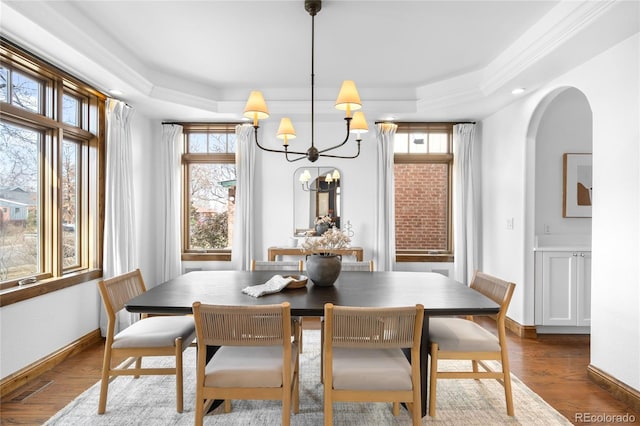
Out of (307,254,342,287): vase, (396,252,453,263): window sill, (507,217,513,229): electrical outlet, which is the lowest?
(396,252,453,263): window sill

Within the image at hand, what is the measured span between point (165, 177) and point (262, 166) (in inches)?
47.1

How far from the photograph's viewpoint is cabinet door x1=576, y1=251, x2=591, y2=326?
3.66 meters

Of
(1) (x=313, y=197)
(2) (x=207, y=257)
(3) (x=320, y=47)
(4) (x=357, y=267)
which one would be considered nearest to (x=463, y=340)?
(4) (x=357, y=267)

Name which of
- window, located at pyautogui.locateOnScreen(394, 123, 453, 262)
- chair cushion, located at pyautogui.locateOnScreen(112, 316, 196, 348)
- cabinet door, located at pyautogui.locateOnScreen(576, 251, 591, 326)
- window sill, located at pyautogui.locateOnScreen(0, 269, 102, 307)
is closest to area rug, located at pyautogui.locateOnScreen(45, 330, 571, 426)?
chair cushion, located at pyautogui.locateOnScreen(112, 316, 196, 348)

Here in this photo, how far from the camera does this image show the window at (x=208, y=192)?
5000 mm

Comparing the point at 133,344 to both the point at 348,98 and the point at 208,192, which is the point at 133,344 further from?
the point at 208,192

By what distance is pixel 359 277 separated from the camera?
9.50 feet

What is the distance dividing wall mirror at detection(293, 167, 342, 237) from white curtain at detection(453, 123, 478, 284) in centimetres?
148

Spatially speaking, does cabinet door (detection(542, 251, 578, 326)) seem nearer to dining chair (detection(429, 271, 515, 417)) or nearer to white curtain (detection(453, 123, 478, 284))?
white curtain (detection(453, 123, 478, 284))

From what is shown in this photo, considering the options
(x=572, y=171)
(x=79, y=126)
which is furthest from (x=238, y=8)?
(x=572, y=171)

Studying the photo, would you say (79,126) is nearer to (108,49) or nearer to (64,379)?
(108,49)

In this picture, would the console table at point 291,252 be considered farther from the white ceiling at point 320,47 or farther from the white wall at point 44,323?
the white wall at point 44,323

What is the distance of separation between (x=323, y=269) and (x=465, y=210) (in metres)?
2.93

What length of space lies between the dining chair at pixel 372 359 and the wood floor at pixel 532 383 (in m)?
1.28
